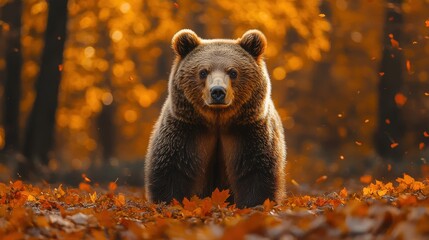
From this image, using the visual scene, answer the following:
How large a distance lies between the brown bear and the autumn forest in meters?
0.29

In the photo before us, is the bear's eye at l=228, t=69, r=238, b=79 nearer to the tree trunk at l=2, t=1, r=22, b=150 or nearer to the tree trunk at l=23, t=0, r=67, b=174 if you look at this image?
the tree trunk at l=23, t=0, r=67, b=174

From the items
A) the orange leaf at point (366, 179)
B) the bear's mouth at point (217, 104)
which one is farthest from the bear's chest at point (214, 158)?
the orange leaf at point (366, 179)

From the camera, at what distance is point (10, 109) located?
57.7 feet

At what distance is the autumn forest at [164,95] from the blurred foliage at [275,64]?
58mm

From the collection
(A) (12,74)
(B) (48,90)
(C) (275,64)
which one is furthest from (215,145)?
(C) (275,64)

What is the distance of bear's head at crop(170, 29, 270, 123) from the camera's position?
727 centimetres

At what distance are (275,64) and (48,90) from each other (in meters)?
11.0

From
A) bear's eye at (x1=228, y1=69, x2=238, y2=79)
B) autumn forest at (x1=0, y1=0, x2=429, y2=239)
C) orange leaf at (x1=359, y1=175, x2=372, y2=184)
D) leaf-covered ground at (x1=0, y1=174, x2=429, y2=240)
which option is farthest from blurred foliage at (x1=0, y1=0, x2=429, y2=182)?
leaf-covered ground at (x1=0, y1=174, x2=429, y2=240)

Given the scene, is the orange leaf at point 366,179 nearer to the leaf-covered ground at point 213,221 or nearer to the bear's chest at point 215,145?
the leaf-covered ground at point 213,221

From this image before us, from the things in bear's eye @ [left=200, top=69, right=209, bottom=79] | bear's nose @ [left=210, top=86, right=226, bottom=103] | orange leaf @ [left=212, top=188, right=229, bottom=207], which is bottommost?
orange leaf @ [left=212, top=188, right=229, bottom=207]

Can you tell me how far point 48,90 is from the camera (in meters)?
15.5

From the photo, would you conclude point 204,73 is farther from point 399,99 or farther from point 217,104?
point 399,99

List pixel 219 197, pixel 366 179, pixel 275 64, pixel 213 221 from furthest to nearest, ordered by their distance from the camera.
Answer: pixel 275 64 → pixel 366 179 → pixel 219 197 → pixel 213 221

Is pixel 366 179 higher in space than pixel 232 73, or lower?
lower
